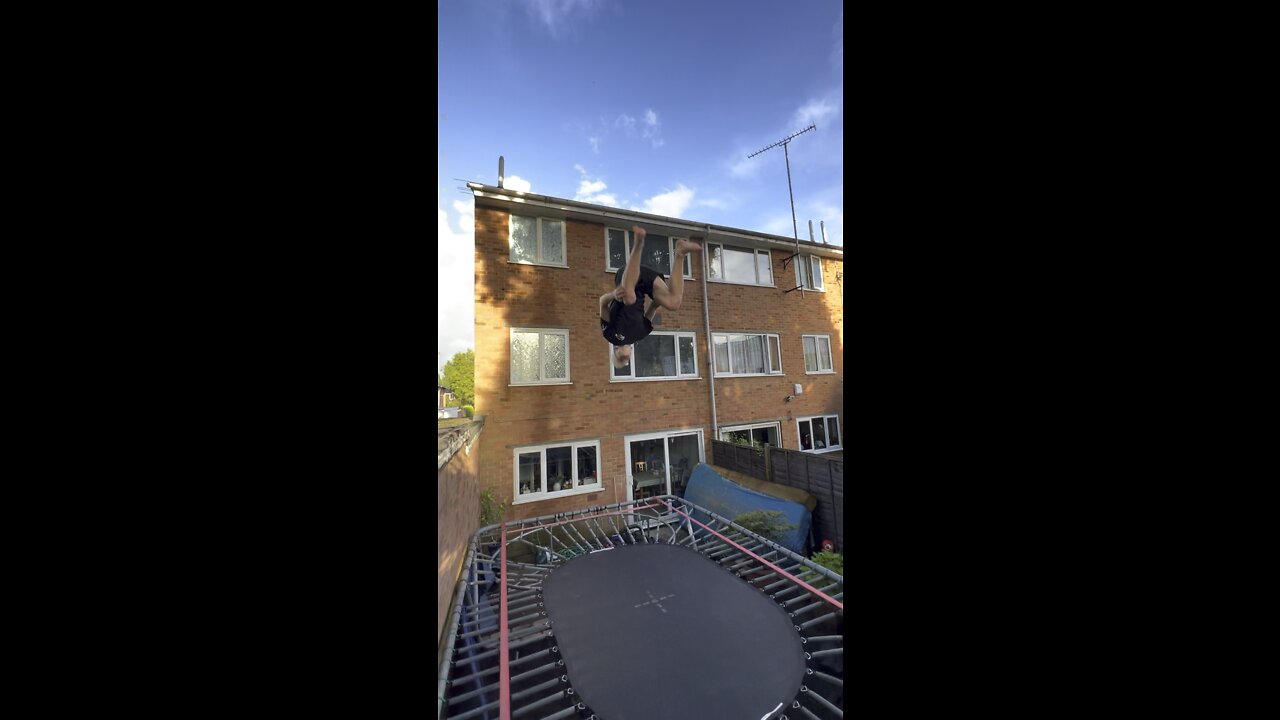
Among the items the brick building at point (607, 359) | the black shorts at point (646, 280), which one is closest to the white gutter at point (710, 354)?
the brick building at point (607, 359)

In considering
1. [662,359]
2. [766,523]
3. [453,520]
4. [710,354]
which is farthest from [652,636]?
[710,354]

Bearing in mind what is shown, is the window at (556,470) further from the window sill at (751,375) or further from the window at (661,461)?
the window sill at (751,375)

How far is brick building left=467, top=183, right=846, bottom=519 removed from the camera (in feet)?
12.5

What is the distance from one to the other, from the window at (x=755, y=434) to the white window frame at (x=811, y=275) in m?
1.96

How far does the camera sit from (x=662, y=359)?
14.8 ft

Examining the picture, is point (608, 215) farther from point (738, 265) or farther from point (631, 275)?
point (631, 275)

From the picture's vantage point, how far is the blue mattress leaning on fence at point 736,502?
3080mm

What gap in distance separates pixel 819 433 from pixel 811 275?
218 centimetres

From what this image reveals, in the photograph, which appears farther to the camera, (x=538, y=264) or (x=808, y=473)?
(x=538, y=264)

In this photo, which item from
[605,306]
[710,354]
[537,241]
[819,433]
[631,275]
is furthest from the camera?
[819,433]
